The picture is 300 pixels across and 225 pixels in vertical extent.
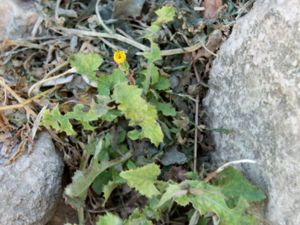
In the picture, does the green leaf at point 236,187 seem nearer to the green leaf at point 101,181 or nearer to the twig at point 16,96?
the green leaf at point 101,181

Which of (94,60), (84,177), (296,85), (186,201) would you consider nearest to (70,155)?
(84,177)

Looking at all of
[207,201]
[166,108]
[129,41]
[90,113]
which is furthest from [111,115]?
[207,201]

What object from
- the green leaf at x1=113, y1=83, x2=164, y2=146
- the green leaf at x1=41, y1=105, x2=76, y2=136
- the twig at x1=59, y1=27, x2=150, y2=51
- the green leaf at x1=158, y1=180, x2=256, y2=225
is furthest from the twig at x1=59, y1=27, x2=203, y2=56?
the green leaf at x1=158, y1=180, x2=256, y2=225

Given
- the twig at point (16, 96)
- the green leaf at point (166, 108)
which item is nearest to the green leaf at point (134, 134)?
the green leaf at point (166, 108)

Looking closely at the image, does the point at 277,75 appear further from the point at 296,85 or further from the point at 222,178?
the point at 222,178

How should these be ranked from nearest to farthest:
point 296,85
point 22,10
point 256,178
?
point 296,85 → point 256,178 → point 22,10

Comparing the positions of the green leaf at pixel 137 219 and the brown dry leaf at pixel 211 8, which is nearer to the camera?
the green leaf at pixel 137 219

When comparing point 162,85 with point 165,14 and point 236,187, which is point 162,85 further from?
point 236,187
